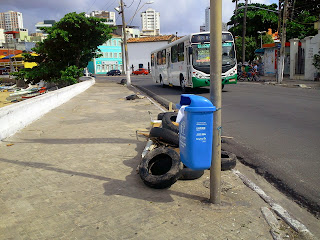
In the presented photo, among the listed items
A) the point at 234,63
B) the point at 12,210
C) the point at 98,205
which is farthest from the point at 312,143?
the point at 234,63

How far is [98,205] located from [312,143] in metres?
4.64

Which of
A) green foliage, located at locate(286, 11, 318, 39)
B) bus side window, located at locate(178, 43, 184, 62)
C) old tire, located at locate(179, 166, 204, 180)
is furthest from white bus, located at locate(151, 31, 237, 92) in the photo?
green foliage, located at locate(286, 11, 318, 39)

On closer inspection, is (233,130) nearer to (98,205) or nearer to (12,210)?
(98,205)

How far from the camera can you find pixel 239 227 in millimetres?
3129

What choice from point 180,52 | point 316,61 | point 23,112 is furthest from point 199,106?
point 316,61

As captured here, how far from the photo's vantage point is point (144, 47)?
78375 mm

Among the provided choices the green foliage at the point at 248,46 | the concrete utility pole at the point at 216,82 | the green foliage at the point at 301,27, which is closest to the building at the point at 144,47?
the green foliage at the point at 248,46

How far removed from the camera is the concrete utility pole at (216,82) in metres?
3.47

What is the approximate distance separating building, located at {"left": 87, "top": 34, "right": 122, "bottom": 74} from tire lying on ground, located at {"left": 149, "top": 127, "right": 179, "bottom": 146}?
78494 mm

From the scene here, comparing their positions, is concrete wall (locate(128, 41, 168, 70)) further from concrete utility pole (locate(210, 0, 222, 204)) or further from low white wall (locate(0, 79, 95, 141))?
concrete utility pole (locate(210, 0, 222, 204))

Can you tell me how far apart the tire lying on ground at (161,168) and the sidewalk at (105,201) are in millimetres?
128

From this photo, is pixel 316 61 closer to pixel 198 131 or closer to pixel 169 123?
pixel 169 123

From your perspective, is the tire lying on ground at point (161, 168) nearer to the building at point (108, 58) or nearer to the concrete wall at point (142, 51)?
the concrete wall at point (142, 51)

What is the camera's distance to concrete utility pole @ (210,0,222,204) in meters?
3.47
